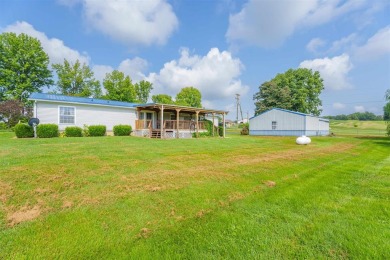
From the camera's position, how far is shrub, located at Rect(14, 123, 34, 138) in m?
12.4

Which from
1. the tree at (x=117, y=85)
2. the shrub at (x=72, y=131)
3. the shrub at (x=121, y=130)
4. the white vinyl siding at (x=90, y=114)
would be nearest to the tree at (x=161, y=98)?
the tree at (x=117, y=85)

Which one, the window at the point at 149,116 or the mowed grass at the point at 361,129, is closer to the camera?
the window at the point at 149,116

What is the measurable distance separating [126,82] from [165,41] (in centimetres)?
1614

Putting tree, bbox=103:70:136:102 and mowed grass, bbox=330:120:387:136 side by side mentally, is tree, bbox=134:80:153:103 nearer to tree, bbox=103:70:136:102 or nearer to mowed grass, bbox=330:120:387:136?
tree, bbox=103:70:136:102

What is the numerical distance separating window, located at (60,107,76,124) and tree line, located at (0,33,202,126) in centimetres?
997

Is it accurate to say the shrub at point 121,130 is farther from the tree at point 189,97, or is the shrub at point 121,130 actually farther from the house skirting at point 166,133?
the tree at point 189,97

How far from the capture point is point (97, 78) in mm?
36469

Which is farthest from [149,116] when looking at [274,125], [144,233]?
[144,233]

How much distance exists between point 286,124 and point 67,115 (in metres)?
23.5

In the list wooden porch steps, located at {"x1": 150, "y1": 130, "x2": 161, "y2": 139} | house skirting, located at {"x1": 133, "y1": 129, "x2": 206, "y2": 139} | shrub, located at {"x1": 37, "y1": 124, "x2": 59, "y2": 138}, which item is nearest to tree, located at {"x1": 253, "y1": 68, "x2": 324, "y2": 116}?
house skirting, located at {"x1": 133, "y1": 129, "x2": 206, "y2": 139}

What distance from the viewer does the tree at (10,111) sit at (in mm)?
19938

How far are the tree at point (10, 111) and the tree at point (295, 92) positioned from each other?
35.8 metres

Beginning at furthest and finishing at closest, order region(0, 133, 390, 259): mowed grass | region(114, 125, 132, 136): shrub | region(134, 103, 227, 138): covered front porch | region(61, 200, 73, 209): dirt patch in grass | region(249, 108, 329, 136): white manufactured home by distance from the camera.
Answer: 1. region(249, 108, 329, 136): white manufactured home
2. region(134, 103, 227, 138): covered front porch
3. region(114, 125, 132, 136): shrub
4. region(61, 200, 73, 209): dirt patch in grass
5. region(0, 133, 390, 259): mowed grass

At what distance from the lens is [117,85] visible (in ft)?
111
